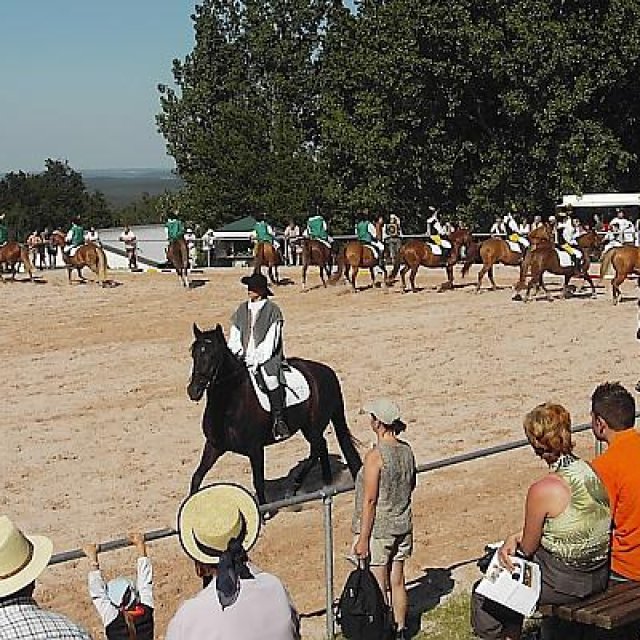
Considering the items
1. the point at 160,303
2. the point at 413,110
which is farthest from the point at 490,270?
the point at 413,110

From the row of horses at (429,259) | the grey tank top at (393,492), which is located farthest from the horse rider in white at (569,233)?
the grey tank top at (393,492)

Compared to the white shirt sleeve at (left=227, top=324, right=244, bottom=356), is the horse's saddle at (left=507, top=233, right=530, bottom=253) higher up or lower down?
lower down

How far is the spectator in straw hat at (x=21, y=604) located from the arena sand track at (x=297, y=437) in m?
4.26

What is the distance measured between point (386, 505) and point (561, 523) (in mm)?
1670

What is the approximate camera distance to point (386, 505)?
8055 millimetres

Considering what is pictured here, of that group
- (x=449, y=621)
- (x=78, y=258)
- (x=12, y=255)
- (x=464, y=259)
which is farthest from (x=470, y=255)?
(x=449, y=621)

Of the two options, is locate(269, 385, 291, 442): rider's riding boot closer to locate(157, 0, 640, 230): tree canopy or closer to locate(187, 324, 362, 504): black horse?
locate(187, 324, 362, 504): black horse

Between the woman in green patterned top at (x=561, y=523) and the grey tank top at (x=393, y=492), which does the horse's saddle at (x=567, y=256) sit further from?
the woman in green patterned top at (x=561, y=523)

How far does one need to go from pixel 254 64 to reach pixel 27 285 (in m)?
31.0

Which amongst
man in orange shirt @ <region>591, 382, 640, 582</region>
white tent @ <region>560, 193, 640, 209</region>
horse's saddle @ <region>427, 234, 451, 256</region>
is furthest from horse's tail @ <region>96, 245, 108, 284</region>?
man in orange shirt @ <region>591, 382, 640, 582</region>

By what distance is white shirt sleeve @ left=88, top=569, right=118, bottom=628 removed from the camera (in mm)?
5652

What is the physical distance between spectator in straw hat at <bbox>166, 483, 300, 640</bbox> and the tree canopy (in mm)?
38861

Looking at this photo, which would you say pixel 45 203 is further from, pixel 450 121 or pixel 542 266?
pixel 542 266

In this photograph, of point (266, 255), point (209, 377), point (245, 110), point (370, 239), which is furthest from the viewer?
point (245, 110)
